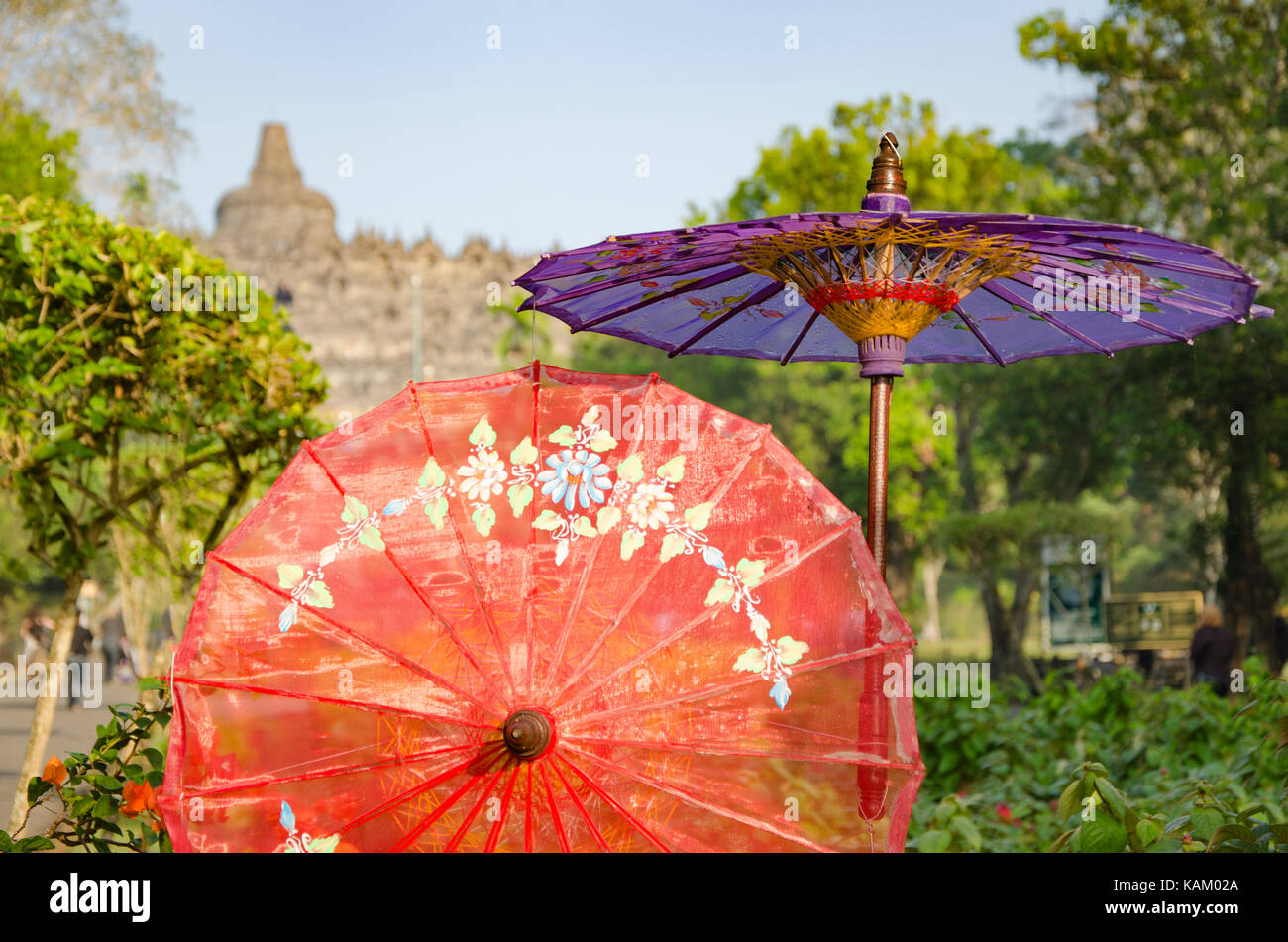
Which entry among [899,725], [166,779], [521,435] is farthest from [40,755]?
[899,725]

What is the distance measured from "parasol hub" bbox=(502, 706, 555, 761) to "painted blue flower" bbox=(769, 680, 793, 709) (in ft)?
1.91

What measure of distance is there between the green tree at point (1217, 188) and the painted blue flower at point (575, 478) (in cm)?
1085

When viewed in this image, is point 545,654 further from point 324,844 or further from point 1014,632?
point 1014,632

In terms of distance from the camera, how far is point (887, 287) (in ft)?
12.9

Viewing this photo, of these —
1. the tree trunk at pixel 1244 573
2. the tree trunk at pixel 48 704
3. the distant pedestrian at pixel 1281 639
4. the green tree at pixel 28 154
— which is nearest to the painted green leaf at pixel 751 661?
the tree trunk at pixel 48 704

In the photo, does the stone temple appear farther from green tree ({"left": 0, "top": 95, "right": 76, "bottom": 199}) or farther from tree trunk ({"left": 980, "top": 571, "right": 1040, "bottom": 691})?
tree trunk ({"left": 980, "top": 571, "right": 1040, "bottom": 691})

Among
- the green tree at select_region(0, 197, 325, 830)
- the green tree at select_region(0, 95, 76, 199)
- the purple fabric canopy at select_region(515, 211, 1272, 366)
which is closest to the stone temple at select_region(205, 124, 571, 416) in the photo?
the green tree at select_region(0, 95, 76, 199)

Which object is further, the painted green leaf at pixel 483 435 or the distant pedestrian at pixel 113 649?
the distant pedestrian at pixel 113 649

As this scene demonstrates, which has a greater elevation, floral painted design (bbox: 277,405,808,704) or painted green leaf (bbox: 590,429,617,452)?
painted green leaf (bbox: 590,429,617,452)

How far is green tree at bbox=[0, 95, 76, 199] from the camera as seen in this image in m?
17.2

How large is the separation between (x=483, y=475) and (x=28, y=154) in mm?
16944

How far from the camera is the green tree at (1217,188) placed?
527 inches

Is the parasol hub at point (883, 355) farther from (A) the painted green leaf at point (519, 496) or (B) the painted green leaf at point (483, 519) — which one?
(B) the painted green leaf at point (483, 519)
